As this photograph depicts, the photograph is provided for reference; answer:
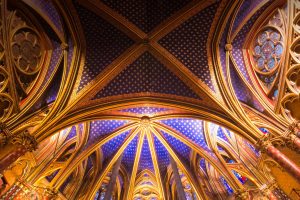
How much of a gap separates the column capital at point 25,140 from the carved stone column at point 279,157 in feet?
22.5

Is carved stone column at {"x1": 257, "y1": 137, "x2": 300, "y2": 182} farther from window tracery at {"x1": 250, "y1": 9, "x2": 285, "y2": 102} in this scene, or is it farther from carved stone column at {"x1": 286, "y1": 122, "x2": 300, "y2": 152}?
window tracery at {"x1": 250, "y1": 9, "x2": 285, "y2": 102}

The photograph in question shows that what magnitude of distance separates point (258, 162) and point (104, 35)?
305 inches

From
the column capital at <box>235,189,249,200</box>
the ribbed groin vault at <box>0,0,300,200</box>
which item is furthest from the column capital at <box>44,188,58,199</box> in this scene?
the column capital at <box>235,189,249,200</box>

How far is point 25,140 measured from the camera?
6.88 metres

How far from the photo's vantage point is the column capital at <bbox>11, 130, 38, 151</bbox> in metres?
6.71

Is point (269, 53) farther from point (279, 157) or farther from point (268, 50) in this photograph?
point (279, 157)

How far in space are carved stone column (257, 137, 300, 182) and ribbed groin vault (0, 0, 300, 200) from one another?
42 millimetres

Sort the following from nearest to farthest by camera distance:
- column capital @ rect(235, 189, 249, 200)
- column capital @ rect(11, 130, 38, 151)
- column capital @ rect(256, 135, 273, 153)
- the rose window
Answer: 1. column capital @ rect(11, 130, 38, 151)
2. column capital @ rect(256, 135, 273, 153)
3. the rose window
4. column capital @ rect(235, 189, 249, 200)

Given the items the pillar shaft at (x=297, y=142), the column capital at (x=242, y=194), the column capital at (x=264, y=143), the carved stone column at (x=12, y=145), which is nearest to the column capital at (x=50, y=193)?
the carved stone column at (x=12, y=145)

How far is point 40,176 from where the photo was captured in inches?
360

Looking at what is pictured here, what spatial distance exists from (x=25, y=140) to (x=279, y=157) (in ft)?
23.6

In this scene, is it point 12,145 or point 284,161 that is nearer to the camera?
point 284,161

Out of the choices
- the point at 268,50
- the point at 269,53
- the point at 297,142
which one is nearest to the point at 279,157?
the point at 297,142

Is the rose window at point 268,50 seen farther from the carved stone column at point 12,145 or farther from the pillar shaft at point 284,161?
the carved stone column at point 12,145
